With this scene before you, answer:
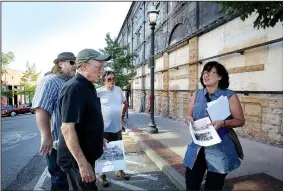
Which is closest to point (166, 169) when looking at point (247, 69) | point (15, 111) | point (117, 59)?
point (247, 69)

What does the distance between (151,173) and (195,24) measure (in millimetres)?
7738

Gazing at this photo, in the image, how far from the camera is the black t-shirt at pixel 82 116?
78.2 inches

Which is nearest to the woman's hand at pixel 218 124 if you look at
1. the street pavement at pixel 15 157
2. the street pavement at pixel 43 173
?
the street pavement at pixel 43 173

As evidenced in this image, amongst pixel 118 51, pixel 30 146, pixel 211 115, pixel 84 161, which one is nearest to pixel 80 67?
pixel 84 161

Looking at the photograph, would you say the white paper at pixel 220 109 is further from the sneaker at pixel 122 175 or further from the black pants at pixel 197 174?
the sneaker at pixel 122 175

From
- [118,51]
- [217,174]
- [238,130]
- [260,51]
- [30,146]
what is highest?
[118,51]

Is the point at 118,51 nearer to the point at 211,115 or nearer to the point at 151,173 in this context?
the point at 151,173

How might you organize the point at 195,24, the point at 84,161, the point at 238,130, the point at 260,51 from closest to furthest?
1. the point at 84,161
2. the point at 260,51
3. the point at 238,130
4. the point at 195,24

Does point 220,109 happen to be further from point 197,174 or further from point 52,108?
point 52,108

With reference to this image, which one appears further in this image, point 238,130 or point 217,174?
point 238,130

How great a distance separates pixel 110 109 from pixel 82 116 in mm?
2224

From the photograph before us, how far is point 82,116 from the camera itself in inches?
79.7

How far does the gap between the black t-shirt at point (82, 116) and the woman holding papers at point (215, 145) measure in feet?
3.30

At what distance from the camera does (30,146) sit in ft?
25.6
